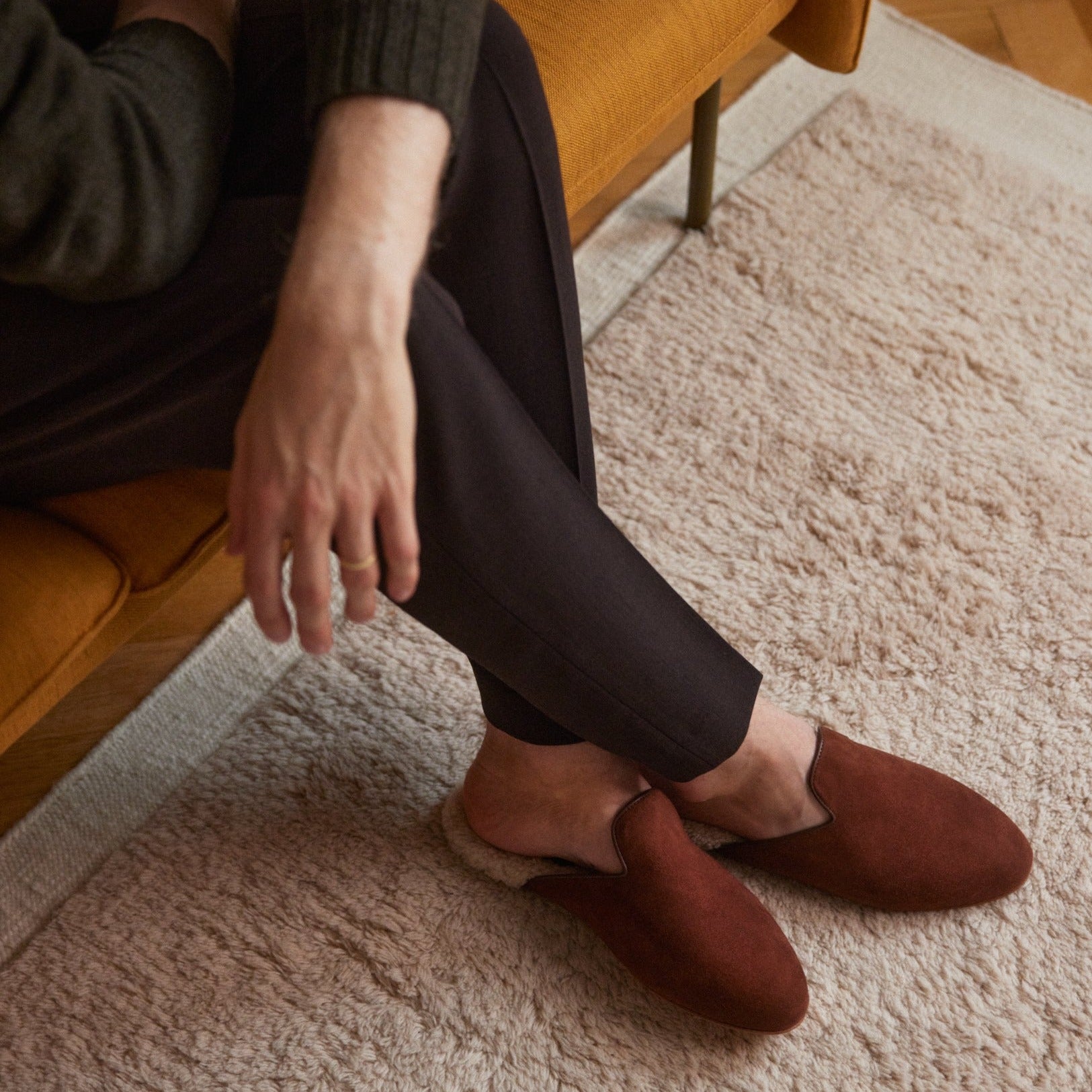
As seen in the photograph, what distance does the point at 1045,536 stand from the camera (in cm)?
102

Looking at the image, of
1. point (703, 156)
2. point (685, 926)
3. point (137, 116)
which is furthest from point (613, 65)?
point (685, 926)

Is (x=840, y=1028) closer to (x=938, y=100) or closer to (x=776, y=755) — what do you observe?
(x=776, y=755)

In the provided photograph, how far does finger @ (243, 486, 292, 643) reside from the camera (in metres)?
0.49

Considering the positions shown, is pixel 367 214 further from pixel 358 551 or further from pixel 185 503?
pixel 185 503

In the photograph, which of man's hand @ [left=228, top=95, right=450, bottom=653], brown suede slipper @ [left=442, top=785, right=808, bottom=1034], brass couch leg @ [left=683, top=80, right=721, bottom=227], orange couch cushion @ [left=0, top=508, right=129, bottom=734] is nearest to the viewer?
man's hand @ [left=228, top=95, right=450, bottom=653]

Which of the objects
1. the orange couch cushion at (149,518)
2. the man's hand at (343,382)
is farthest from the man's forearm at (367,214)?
the orange couch cushion at (149,518)

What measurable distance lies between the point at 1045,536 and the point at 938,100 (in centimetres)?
73

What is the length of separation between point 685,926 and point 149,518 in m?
0.48

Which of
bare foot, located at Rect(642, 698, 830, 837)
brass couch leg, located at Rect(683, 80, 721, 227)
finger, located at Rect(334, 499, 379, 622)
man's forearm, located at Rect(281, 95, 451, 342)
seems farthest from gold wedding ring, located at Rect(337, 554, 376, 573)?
brass couch leg, located at Rect(683, 80, 721, 227)

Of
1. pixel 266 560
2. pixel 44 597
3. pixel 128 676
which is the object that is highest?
pixel 266 560

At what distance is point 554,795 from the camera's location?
777 millimetres

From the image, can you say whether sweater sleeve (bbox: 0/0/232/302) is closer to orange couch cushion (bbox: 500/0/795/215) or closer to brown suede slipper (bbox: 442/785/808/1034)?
orange couch cushion (bbox: 500/0/795/215)

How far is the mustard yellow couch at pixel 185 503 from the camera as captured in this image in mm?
632

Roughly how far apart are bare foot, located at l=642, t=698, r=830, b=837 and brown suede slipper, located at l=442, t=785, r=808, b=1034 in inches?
1.2
